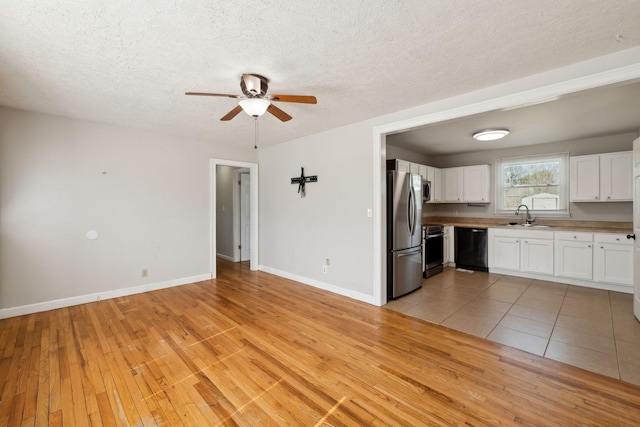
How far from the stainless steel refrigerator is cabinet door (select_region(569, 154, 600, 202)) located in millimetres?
2946

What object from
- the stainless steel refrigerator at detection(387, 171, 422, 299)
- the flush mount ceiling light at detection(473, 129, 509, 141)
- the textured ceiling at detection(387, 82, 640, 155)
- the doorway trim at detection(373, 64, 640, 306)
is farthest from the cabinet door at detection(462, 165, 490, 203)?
the doorway trim at detection(373, 64, 640, 306)

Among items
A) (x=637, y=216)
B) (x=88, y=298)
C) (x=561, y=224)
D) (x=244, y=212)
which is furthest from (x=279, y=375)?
(x=561, y=224)

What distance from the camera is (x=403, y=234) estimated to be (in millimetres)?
3971

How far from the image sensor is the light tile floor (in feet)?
7.91

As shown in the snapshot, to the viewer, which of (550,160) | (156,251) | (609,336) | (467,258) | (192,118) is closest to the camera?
(609,336)

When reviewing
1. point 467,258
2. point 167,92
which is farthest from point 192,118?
point 467,258

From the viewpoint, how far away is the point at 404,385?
2.02 m

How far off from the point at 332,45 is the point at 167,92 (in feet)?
6.14

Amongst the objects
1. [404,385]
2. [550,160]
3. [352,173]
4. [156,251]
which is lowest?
[404,385]

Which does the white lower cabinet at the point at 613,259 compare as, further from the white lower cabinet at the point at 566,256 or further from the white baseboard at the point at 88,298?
the white baseboard at the point at 88,298

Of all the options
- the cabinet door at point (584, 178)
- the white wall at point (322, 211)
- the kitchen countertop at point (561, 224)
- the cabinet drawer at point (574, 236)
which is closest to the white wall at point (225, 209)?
the white wall at point (322, 211)

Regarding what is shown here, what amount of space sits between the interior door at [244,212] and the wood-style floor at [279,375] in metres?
3.23

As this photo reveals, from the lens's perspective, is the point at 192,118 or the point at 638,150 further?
the point at 192,118

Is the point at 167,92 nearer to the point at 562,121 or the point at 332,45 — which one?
the point at 332,45
